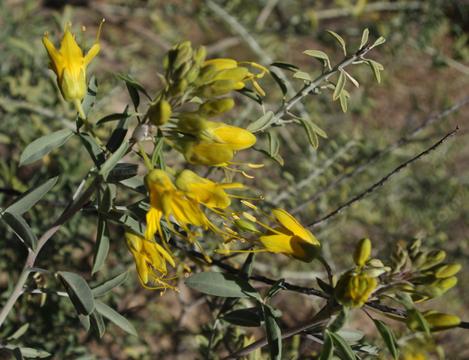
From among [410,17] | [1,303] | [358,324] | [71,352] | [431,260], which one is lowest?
[358,324]

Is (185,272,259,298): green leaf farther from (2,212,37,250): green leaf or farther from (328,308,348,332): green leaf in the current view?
(2,212,37,250): green leaf

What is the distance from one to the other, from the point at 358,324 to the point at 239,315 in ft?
7.14

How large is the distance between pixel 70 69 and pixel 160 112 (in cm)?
23

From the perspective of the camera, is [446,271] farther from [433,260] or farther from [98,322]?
[98,322]

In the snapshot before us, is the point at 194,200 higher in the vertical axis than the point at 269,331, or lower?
higher

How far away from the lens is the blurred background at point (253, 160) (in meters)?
1.95

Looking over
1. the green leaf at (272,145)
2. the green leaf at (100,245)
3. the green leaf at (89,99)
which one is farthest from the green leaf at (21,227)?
the green leaf at (272,145)

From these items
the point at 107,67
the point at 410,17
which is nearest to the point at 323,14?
the point at 410,17

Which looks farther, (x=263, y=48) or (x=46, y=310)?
(x=263, y=48)

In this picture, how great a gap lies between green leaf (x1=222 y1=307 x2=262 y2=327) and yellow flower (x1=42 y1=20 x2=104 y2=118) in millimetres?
480

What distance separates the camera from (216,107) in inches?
37.0

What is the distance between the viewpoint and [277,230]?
1051mm

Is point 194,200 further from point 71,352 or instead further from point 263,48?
point 263,48

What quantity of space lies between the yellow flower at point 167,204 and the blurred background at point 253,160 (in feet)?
1.81
